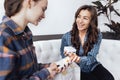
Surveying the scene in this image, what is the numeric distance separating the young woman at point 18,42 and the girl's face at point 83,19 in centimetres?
115

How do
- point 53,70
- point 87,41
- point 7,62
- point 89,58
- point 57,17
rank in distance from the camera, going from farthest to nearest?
point 57,17
point 87,41
point 89,58
point 53,70
point 7,62

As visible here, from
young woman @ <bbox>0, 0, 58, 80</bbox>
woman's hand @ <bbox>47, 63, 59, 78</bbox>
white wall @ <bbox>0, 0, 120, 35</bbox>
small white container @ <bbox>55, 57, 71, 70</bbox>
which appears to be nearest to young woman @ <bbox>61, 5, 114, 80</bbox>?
white wall @ <bbox>0, 0, 120, 35</bbox>

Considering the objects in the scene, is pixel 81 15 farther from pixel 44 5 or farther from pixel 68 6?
pixel 44 5

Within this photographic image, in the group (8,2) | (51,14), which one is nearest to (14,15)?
(8,2)

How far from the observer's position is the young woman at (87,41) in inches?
89.5

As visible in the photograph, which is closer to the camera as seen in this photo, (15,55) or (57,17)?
(15,55)

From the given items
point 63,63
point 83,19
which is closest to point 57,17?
point 83,19

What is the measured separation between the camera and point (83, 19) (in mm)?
2299

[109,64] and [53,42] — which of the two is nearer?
[53,42]

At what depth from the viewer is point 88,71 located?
7.55ft

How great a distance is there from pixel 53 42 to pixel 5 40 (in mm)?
1489

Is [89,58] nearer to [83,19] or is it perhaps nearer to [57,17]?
[83,19]

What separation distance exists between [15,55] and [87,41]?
1373 mm

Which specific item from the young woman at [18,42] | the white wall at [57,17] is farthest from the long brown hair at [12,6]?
the white wall at [57,17]
